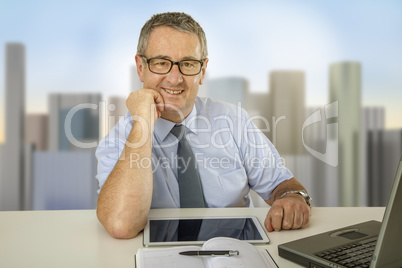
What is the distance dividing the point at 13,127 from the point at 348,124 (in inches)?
96.7

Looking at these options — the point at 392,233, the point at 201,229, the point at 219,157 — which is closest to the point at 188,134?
the point at 219,157

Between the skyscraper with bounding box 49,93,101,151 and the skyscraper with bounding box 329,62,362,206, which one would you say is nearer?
the skyscraper with bounding box 49,93,101,151

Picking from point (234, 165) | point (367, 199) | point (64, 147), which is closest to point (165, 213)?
point (234, 165)

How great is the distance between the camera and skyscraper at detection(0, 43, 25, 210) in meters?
2.98

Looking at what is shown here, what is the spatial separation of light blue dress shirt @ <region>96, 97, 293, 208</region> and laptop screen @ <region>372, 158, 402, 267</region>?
1128mm

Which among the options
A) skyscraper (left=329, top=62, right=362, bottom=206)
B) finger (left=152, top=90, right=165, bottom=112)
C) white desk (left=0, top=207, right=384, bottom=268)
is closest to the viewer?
white desk (left=0, top=207, right=384, bottom=268)

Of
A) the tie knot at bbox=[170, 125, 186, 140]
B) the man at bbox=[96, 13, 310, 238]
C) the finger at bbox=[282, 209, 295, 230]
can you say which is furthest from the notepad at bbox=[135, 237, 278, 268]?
the tie knot at bbox=[170, 125, 186, 140]

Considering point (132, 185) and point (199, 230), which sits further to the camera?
point (132, 185)

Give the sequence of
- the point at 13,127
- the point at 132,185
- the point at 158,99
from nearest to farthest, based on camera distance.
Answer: the point at 132,185, the point at 158,99, the point at 13,127

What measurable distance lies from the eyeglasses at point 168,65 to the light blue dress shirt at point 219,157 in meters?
0.21

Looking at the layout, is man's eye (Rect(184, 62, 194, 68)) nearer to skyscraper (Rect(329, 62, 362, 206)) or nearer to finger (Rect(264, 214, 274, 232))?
finger (Rect(264, 214, 274, 232))

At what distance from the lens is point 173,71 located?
6.39 ft

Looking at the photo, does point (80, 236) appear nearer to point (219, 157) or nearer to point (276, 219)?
point (276, 219)

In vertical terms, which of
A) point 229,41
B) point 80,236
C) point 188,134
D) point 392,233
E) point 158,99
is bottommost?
point 80,236
